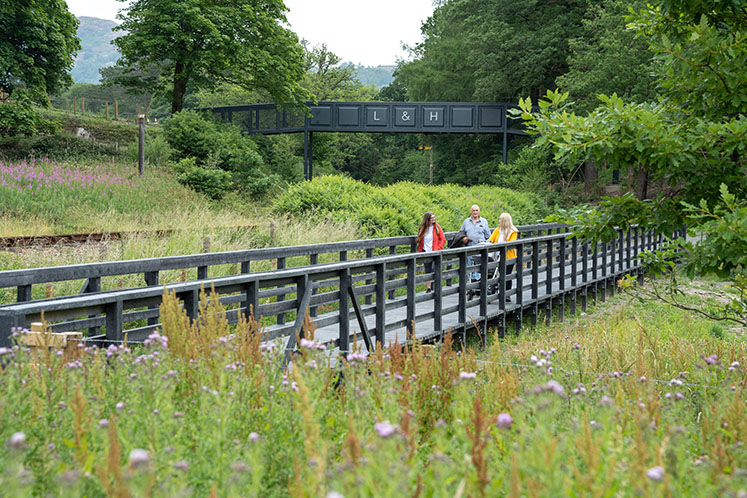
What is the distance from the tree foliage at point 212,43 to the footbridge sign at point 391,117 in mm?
5743

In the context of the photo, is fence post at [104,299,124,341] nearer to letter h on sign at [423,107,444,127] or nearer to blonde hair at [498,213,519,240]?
blonde hair at [498,213,519,240]

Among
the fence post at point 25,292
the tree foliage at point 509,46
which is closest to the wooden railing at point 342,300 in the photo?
the fence post at point 25,292

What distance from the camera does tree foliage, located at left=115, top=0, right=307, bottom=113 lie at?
1230 inches

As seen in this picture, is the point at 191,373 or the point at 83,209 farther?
the point at 83,209

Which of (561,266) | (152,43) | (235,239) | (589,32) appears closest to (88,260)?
(235,239)

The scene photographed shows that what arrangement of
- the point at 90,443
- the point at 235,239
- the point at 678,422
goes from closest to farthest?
1. the point at 90,443
2. the point at 678,422
3. the point at 235,239

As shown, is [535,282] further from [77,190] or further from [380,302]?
[77,190]

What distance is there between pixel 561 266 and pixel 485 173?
3378 centimetres

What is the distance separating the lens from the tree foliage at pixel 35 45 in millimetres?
28172

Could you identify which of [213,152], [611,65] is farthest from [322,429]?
[611,65]

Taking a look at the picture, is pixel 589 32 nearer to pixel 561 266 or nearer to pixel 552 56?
pixel 552 56

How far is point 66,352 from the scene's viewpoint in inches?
157

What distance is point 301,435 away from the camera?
288cm

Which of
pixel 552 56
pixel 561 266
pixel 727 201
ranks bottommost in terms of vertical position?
pixel 561 266
